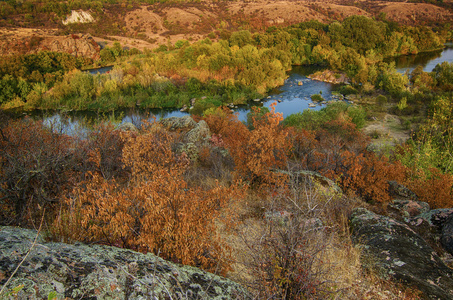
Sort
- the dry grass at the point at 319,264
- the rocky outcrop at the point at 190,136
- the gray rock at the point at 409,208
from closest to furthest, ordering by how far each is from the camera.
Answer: the dry grass at the point at 319,264
the gray rock at the point at 409,208
the rocky outcrop at the point at 190,136

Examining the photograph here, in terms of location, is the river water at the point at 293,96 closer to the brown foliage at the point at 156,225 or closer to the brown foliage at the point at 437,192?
the brown foliage at the point at 437,192

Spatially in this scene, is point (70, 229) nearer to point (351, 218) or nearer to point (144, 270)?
point (144, 270)

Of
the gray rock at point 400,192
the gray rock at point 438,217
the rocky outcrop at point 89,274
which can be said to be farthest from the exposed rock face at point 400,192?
the rocky outcrop at point 89,274

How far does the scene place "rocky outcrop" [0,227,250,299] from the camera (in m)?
1.89

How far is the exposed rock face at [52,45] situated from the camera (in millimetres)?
54812

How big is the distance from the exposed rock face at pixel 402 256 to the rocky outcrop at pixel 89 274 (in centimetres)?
264

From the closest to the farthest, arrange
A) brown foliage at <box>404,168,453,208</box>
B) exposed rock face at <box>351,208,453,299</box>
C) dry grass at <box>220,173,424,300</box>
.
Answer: dry grass at <box>220,173,424,300</box> < exposed rock face at <box>351,208,453,299</box> < brown foliage at <box>404,168,453,208</box>

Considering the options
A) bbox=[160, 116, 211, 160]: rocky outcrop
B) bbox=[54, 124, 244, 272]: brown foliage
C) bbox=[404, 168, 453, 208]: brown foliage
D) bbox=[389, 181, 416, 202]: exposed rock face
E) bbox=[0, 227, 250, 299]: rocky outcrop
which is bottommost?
bbox=[160, 116, 211, 160]: rocky outcrop

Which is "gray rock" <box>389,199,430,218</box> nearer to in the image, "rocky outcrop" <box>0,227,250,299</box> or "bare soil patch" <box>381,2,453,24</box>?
"rocky outcrop" <box>0,227,250,299</box>

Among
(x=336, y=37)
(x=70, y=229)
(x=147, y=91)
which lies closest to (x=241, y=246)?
(x=70, y=229)

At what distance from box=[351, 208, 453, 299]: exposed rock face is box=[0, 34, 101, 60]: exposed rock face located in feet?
223

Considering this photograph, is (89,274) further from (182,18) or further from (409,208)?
(182,18)

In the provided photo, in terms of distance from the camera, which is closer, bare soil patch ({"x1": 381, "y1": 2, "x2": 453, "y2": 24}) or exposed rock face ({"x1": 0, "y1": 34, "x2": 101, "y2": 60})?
exposed rock face ({"x1": 0, "y1": 34, "x2": 101, "y2": 60})

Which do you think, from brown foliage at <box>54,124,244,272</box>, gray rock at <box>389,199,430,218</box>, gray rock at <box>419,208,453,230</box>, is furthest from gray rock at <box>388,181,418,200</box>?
brown foliage at <box>54,124,244,272</box>
